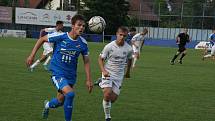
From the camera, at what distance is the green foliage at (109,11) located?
7781 cm

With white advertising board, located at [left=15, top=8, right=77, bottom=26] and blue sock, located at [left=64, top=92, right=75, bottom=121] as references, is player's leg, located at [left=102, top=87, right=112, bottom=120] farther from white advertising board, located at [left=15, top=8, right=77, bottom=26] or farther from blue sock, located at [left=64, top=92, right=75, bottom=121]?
white advertising board, located at [left=15, top=8, right=77, bottom=26]

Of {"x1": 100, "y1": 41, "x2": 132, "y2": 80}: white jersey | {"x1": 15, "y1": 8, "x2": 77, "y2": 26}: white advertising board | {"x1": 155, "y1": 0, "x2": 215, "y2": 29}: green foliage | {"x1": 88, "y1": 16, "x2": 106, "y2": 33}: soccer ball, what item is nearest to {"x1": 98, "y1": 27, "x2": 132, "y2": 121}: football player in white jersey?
{"x1": 100, "y1": 41, "x2": 132, "y2": 80}: white jersey

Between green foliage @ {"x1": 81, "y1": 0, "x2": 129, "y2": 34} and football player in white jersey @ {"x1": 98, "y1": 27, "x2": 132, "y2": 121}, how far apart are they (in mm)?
66254

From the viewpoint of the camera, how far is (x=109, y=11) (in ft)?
257

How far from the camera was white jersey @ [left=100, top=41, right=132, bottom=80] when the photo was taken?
1080 centimetres

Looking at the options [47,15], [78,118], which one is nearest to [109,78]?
[78,118]

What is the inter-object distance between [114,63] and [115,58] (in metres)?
0.11

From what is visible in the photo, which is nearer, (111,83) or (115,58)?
(111,83)

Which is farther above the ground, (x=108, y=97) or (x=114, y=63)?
(x=114, y=63)

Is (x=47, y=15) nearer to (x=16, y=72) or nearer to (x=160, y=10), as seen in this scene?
(x=160, y=10)

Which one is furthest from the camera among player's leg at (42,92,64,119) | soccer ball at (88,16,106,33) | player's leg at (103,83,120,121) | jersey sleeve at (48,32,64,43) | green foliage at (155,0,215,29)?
green foliage at (155,0,215,29)

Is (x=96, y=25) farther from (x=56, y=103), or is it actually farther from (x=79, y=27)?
(x=79, y=27)

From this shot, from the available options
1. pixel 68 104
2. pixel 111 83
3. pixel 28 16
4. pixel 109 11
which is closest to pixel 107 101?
pixel 111 83

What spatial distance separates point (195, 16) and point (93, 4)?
602 inches
